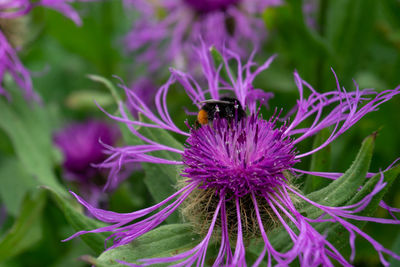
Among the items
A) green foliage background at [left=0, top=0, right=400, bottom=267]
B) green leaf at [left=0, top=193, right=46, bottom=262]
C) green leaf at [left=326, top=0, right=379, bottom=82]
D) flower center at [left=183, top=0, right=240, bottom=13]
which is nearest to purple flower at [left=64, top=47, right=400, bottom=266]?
green foliage background at [left=0, top=0, right=400, bottom=267]

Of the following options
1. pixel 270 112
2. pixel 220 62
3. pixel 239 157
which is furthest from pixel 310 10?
pixel 239 157

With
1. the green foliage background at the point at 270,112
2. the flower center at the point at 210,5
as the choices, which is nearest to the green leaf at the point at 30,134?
the green foliage background at the point at 270,112

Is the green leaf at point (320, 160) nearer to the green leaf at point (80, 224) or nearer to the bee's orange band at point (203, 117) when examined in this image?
the bee's orange band at point (203, 117)

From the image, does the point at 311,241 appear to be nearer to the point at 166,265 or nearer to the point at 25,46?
the point at 166,265

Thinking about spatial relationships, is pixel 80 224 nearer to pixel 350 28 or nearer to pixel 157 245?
pixel 157 245

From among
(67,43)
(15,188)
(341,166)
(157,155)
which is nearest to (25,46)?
(15,188)

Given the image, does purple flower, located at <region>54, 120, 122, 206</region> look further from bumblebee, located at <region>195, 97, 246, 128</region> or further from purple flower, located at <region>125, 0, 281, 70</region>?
bumblebee, located at <region>195, 97, 246, 128</region>
